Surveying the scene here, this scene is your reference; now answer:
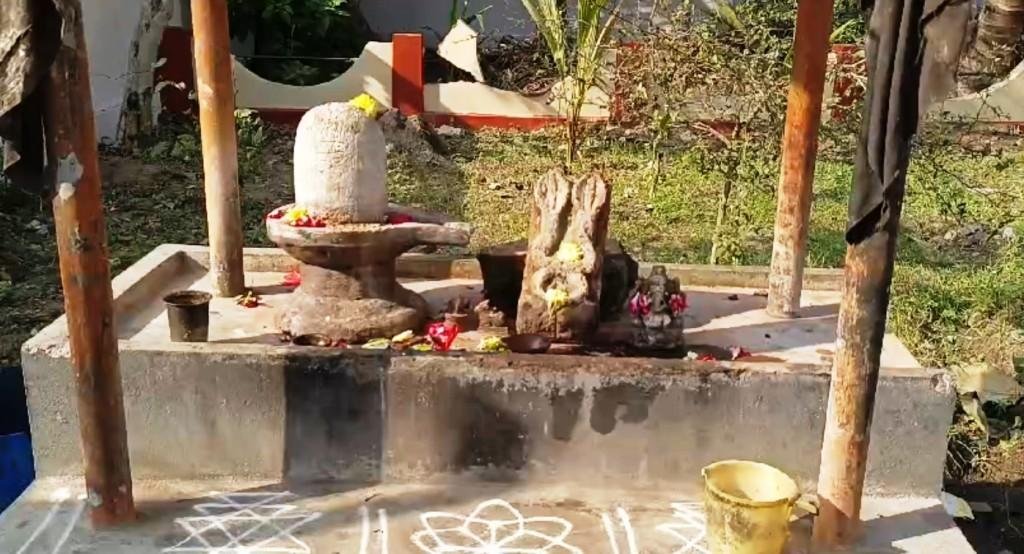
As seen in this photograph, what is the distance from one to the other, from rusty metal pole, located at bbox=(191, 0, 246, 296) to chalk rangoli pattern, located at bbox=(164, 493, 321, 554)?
150cm

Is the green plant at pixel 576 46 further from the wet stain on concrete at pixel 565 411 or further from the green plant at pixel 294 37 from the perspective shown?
the wet stain on concrete at pixel 565 411

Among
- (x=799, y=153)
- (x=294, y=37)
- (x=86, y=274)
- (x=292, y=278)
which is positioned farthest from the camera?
(x=294, y=37)

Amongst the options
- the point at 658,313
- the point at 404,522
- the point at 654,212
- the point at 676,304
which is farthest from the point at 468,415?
the point at 654,212

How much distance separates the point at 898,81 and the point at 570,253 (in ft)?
6.07

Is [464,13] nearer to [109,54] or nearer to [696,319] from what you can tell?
[109,54]

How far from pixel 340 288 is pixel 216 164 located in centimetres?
109

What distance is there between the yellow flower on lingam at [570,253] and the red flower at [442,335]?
60cm

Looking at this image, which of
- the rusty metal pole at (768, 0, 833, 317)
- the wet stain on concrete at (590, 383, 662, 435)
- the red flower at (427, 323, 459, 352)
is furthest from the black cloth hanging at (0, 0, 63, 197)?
the rusty metal pole at (768, 0, 833, 317)

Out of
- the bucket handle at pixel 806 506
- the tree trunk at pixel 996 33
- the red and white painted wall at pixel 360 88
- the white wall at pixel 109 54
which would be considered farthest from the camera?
the red and white painted wall at pixel 360 88

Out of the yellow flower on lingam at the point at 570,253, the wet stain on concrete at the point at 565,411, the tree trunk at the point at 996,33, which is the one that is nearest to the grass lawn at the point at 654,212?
the tree trunk at the point at 996,33

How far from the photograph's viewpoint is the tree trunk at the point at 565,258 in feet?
15.4

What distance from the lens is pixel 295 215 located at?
4820 millimetres

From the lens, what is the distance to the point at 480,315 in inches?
200

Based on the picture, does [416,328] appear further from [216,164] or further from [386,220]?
[216,164]
